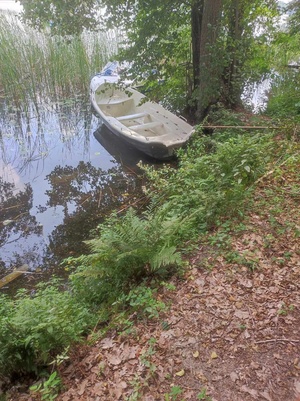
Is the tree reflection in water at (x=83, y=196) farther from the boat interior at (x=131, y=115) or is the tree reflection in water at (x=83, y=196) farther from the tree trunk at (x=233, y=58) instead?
the tree trunk at (x=233, y=58)

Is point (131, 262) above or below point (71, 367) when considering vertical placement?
above

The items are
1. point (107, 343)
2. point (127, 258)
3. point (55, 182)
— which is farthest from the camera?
point (55, 182)

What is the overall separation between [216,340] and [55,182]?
17.7 ft

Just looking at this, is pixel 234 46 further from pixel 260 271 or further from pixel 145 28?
pixel 260 271

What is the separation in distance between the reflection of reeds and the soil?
8651 millimetres

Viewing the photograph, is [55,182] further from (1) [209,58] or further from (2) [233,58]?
(2) [233,58]

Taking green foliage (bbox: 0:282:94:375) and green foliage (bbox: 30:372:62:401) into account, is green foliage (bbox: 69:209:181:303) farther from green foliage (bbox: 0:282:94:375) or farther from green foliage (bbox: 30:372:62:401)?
green foliage (bbox: 30:372:62:401)

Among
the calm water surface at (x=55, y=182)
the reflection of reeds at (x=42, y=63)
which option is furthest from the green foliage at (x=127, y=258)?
the reflection of reeds at (x=42, y=63)

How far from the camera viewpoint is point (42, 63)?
34.2ft

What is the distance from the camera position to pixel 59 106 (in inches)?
412

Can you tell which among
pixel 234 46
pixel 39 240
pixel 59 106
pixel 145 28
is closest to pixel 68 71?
pixel 59 106

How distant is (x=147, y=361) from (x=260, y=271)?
51.5 inches

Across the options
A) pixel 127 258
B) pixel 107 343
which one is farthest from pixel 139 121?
pixel 107 343

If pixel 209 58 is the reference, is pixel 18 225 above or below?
below
